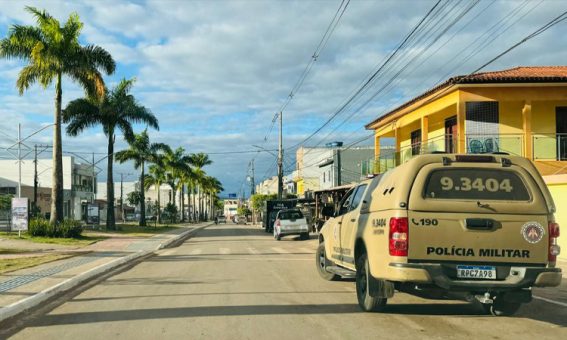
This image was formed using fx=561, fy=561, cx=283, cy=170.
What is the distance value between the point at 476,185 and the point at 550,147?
57.7ft

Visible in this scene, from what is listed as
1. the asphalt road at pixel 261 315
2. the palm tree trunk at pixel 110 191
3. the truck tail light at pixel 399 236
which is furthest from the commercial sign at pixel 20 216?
the truck tail light at pixel 399 236

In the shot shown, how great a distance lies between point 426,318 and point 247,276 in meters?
5.95

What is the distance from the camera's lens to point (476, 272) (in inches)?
285

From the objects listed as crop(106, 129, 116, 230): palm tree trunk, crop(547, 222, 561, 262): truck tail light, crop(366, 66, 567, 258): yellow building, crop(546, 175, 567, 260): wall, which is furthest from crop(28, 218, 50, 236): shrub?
crop(547, 222, 561, 262): truck tail light

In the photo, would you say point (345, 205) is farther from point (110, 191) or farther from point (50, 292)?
point (110, 191)

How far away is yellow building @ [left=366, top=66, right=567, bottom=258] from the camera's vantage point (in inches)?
899

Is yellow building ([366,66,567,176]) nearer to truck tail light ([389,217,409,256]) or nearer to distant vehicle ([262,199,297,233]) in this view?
truck tail light ([389,217,409,256])

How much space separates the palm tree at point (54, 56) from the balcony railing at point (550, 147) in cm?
2246

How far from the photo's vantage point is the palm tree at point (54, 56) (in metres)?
28.1

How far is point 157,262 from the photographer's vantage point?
1816 cm

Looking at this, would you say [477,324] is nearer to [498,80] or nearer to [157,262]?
[157,262]

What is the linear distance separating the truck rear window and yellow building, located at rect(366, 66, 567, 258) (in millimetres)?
14159

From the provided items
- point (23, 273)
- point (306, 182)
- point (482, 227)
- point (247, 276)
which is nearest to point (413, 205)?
point (482, 227)

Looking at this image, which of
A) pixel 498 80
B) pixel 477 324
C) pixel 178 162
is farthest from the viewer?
pixel 178 162
